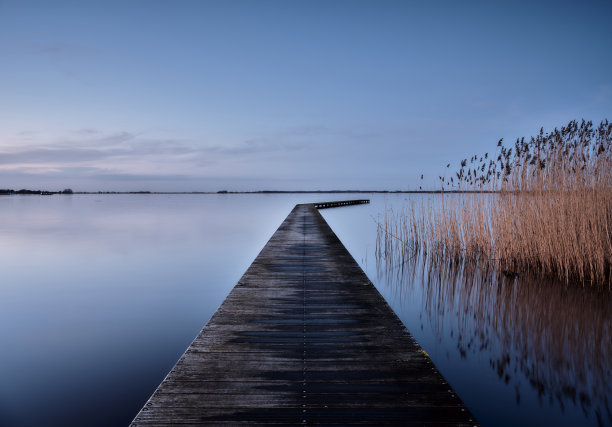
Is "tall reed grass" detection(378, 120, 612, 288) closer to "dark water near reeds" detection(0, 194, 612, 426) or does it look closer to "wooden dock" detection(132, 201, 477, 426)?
"dark water near reeds" detection(0, 194, 612, 426)

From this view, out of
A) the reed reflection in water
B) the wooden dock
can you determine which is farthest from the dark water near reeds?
the wooden dock

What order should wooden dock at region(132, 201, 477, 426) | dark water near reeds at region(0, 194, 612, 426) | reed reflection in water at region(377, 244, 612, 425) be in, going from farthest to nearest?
reed reflection in water at region(377, 244, 612, 425), dark water near reeds at region(0, 194, 612, 426), wooden dock at region(132, 201, 477, 426)

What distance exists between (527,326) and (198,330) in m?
4.86

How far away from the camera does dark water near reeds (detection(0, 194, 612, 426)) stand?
3463mm

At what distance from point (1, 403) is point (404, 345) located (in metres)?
3.86

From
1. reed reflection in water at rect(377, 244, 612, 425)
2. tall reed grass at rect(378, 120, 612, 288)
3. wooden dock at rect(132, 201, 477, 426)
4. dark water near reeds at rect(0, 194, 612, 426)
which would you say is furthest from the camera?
tall reed grass at rect(378, 120, 612, 288)

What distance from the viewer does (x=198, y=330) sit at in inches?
220

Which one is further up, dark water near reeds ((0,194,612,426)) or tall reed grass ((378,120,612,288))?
tall reed grass ((378,120,612,288))

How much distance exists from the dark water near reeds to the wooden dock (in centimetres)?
130

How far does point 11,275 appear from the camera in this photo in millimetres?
9273

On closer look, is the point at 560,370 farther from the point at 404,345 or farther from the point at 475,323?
the point at 404,345

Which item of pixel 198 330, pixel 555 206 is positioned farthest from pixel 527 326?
pixel 198 330

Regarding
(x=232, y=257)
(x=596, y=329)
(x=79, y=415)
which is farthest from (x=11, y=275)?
(x=596, y=329)

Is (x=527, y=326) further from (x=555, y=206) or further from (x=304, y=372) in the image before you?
(x=304, y=372)
